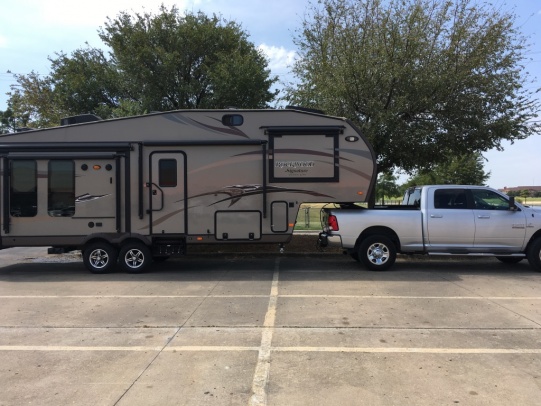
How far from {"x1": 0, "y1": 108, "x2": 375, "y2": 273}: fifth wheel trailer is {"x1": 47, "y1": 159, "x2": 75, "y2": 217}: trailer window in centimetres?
2

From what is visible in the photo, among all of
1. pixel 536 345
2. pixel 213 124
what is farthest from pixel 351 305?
pixel 213 124

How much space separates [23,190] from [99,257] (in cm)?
225

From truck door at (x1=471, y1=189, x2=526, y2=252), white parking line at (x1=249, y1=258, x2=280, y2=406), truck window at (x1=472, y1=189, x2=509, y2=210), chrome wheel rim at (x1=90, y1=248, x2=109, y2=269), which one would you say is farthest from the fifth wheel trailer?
white parking line at (x1=249, y1=258, x2=280, y2=406)

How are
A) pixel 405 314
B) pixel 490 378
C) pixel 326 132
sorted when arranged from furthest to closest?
1. pixel 326 132
2. pixel 405 314
3. pixel 490 378

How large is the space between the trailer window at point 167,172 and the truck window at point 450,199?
6.02 meters

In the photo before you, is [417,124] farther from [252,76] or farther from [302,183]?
[252,76]

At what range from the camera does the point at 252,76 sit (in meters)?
13.5

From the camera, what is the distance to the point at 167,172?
985cm

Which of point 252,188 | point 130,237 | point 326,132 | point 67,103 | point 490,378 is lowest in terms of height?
point 490,378

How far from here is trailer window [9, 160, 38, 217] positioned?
32.1 feet

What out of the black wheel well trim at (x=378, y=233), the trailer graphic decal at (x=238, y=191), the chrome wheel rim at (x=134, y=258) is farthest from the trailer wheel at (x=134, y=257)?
the black wheel well trim at (x=378, y=233)

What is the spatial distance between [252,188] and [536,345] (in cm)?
622

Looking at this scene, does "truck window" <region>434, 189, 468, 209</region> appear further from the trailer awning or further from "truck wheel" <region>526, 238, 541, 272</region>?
the trailer awning

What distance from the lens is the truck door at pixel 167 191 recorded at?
32.2ft
